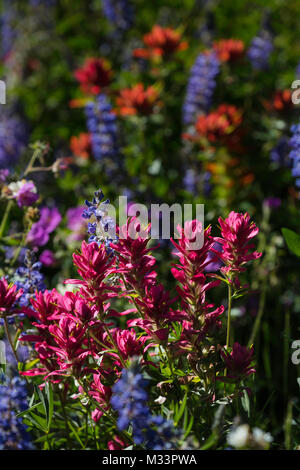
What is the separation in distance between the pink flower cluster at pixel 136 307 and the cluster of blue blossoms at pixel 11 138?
1.41m

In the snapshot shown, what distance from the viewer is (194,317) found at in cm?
85

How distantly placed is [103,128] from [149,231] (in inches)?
30.6

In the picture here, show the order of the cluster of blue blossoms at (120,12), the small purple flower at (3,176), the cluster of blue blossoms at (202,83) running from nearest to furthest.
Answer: the small purple flower at (3,176) → the cluster of blue blossoms at (202,83) → the cluster of blue blossoms at (120,12)

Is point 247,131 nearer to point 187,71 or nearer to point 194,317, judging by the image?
point 187,71

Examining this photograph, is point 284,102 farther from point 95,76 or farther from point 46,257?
point 46,257

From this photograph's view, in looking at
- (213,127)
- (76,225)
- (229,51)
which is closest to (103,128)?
(213,127)

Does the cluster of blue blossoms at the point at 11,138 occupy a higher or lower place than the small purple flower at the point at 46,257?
higher

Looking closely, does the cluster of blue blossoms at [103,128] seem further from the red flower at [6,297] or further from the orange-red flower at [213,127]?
the red flower at [6,297]

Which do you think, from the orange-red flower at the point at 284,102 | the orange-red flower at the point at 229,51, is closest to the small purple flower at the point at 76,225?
the orange-red flower at the point at 284,102

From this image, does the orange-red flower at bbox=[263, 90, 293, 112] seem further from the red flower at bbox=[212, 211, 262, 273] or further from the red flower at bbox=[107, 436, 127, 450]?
the red flower at bbox=[107, 436, 127, 450]

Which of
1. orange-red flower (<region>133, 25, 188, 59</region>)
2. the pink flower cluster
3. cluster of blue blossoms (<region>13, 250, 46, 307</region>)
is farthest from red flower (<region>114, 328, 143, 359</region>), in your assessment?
orange-red flower (<region>133, 25, 188, 59</region>)

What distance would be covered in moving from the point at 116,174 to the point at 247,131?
622 millimetres

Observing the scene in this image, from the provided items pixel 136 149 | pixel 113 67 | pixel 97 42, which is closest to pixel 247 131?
pixel 136 149

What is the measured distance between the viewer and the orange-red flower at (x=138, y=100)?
76.0 inches
